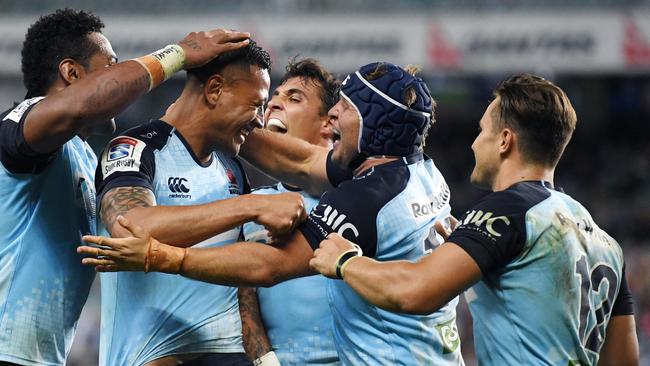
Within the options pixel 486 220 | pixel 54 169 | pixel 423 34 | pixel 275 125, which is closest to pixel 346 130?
pixel 486 220

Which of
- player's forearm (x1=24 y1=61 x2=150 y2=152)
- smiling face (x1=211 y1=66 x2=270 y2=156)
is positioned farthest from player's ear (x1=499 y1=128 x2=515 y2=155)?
player's forearm (x1=24 y1=61 x2=150 y2=152)

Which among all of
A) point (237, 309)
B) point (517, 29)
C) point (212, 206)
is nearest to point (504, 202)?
point (212, 206)

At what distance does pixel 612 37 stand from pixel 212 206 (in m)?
15.1

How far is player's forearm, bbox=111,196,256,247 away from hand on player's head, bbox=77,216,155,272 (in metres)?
0.07

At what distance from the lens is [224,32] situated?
5.24 m

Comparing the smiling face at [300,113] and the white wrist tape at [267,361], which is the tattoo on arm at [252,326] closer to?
the white wrist tape at [267,361]

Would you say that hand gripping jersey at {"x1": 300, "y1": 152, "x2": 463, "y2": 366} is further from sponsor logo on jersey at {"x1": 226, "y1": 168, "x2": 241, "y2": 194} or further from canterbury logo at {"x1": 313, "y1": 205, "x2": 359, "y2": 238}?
sponsor logo on jersey at {"x1": 226, "y1": 168, "x2": 241, "y2": 194}

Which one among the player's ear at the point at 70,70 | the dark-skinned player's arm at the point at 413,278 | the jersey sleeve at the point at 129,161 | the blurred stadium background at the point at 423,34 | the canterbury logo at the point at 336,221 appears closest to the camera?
the dark-skinned player's arm at the point at 413,278

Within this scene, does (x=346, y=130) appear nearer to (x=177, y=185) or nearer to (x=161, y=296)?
(x=177, y=185)

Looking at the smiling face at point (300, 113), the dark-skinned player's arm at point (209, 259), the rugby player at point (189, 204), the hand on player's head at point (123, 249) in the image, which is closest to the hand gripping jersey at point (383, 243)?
the dark-skinned player's arm at point (209, 259)

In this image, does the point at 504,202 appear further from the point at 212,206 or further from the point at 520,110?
the point at 212,206

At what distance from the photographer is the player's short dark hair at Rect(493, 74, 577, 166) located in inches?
181

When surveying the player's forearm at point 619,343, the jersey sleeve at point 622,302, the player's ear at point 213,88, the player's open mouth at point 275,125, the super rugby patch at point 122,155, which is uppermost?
the player's ear at point 213,88

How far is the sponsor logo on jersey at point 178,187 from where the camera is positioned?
503 cm
